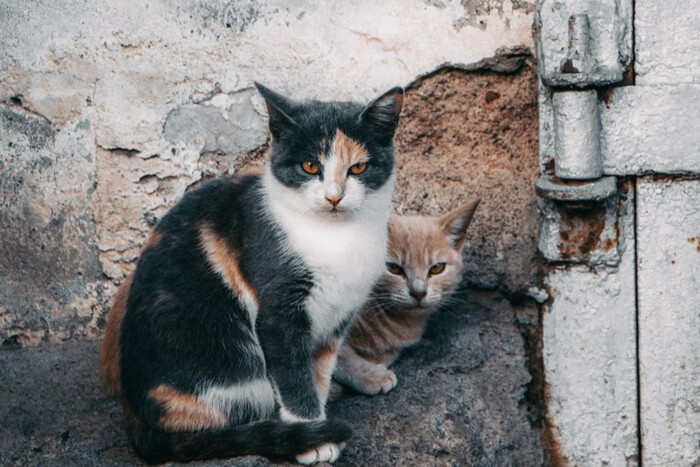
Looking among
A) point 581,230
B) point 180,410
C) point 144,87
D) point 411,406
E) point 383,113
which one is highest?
point 144,87

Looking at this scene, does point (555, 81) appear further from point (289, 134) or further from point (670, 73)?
point (289, 134)

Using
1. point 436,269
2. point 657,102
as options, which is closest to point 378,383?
point 436,269

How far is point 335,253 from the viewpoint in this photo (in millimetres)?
2738

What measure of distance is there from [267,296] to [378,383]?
70cm

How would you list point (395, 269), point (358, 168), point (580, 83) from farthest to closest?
point (395, 269), point (580, 83), point (358, 168)

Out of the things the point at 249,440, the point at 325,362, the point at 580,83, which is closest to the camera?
the point at 249,440

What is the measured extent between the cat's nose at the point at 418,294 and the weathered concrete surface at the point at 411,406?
284 millimetres

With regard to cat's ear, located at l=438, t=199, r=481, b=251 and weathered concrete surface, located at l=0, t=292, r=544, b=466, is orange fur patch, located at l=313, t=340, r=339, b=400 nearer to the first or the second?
weathered concrete surface, located at l=0, t=292, r=544, b=466

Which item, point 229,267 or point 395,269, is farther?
point 395,269

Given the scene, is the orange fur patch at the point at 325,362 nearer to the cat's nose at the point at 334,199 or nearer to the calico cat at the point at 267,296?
the calico cat at the point at 267,296

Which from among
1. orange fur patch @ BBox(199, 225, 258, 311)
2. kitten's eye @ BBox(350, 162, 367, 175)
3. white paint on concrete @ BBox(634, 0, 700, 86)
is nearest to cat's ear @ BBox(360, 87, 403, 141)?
kitten's eye @ BBox(350, 162, 367, 175)

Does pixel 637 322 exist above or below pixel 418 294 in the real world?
below

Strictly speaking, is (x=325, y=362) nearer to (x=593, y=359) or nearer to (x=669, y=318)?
(x=593, y=359)

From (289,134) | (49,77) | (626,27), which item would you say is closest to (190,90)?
(49,77)
